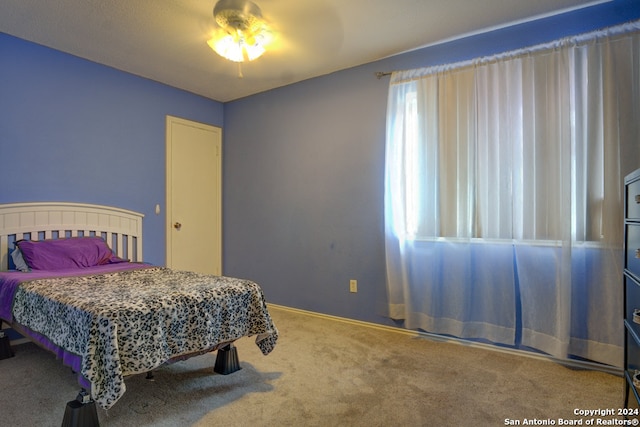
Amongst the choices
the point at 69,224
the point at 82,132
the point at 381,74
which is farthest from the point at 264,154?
the point at 69,224

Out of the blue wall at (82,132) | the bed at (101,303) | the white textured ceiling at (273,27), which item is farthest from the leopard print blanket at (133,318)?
the white textured ceiling at (273,27)

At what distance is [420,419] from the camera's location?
1876 millimetres

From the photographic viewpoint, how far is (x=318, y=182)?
3809 millimetres

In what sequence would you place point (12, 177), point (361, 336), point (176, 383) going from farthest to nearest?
point (361, 336) → point (12, 177) → point (176, 383)

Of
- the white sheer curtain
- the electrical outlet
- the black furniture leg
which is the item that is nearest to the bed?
the black furniture leg

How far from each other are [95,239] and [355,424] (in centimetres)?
269

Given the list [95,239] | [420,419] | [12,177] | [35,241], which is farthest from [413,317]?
[12,177]

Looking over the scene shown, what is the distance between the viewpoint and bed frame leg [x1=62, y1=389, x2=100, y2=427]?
1.66m

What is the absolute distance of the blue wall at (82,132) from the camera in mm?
2979

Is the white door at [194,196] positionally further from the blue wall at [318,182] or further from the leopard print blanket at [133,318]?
the leopard print blanket at [133,318]

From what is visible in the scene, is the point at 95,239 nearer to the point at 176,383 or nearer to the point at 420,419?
the point at 176,383

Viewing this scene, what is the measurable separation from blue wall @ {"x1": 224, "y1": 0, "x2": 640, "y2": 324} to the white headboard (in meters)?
1.21

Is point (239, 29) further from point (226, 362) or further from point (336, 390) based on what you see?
point (336, 390)

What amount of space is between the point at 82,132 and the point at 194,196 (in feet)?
4.29
